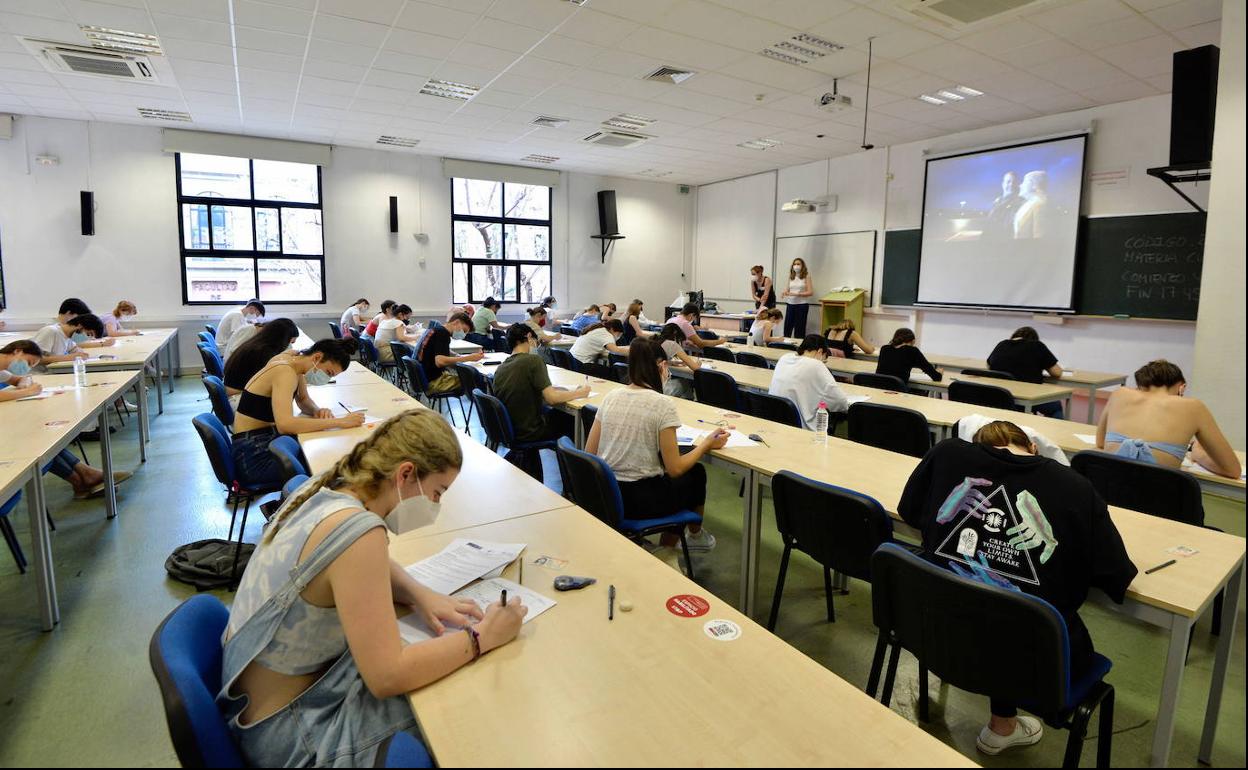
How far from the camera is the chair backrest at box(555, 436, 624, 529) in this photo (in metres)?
2.67

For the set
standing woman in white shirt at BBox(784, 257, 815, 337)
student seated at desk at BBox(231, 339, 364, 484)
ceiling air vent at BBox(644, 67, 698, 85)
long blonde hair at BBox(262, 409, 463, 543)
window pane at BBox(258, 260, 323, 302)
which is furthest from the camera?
standing woman in white shirt at BBox(784, 257, 815, 337)

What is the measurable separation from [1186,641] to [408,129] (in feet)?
31.5

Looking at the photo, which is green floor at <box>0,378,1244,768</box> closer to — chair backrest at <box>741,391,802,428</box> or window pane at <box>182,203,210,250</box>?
chair backrest at <box>741,391,802,428</box>

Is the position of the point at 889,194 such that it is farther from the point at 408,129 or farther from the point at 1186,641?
the point at 1186,641

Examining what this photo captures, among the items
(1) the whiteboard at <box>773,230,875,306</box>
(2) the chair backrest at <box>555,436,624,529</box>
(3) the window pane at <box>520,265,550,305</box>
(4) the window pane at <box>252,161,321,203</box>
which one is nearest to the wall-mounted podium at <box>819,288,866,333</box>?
(1) the whiteboard at <box>773,230,875,306</box>

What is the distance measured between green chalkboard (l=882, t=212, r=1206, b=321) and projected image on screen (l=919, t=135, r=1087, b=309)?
18cm

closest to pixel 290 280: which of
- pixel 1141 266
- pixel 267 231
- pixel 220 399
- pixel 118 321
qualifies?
pixel 267 231

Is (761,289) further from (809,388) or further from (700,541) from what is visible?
(700,541)

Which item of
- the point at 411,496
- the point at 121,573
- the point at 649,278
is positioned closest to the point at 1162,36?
the point at 411,496

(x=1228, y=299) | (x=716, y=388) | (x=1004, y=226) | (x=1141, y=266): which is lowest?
(x=716, y=388)

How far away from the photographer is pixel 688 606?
1.59 meters

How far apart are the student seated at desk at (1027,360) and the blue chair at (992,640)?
444cm

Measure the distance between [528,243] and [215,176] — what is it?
5.00 m

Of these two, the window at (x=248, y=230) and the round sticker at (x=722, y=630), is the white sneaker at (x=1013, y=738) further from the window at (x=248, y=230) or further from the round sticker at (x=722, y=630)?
the window at (x=248, y=230)
